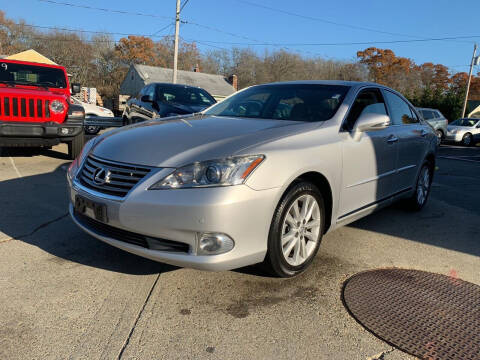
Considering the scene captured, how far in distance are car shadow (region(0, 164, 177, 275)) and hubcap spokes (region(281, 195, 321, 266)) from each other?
938 millimetres

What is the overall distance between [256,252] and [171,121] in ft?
5.54

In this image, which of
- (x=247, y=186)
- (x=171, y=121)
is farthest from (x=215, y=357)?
(x=171, y=121)

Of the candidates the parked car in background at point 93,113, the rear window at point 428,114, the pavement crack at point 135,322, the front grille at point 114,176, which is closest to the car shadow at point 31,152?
the parked car in background at point 93,113

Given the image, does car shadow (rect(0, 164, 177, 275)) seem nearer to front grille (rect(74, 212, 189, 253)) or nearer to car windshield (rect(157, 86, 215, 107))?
front grille (rect(74, 212, 189, 253))

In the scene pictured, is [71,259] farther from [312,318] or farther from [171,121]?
[312,318]

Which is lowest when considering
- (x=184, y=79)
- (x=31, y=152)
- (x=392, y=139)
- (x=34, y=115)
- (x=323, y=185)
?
(x=31, y=152)

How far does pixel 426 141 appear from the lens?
16.3 feet

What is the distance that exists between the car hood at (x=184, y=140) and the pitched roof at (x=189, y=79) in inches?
1518

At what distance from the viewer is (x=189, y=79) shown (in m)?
42.2

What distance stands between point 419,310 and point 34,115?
6.82m

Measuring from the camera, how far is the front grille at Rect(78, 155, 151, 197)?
2.59 metres

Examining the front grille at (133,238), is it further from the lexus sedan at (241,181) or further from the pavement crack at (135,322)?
the pavement crack at (135,322)

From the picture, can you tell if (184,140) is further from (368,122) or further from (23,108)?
(23,108)

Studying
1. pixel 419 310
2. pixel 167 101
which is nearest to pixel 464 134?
pixel 167 101
